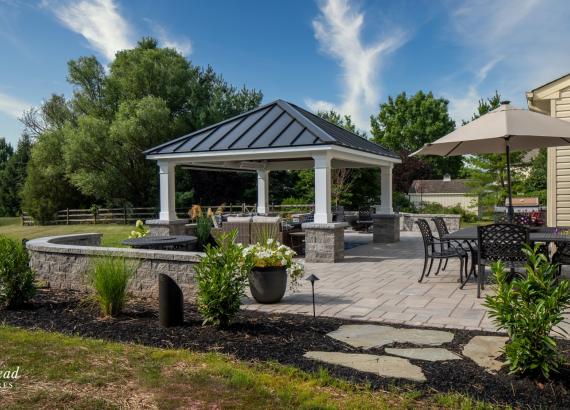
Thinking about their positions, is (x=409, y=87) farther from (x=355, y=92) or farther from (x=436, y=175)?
(x=355, y=92)

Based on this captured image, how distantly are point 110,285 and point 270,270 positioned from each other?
184cm

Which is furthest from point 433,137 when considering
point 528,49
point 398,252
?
point 398,252

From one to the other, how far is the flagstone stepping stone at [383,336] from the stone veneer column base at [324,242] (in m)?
4.82

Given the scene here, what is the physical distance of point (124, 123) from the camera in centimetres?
2583

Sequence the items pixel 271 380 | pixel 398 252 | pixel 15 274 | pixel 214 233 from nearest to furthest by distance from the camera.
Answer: pixel 271 380
pixel 15 274
pixel 398 252
pixel 214 233

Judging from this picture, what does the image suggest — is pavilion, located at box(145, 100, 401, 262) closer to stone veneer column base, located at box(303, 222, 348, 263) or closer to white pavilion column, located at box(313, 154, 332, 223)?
white pavilion column, located at box(313, 154, 332, 223)

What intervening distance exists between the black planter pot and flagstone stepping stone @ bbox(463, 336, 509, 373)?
2377 millimetres

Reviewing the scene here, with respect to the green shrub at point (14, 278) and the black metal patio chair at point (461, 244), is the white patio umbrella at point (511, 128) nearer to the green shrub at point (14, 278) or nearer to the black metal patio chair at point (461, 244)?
the black metal patio chair at point (461, 244)

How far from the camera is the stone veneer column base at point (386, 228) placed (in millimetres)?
13305

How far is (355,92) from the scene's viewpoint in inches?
748

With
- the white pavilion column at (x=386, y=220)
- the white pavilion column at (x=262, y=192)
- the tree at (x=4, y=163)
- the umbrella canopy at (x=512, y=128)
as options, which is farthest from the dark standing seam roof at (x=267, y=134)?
the tree at (x=4, y=163)

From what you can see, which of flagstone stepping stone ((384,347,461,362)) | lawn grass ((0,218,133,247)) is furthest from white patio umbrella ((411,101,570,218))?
lawn grass ((0,218,133,247))

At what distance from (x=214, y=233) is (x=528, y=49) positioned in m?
9.52

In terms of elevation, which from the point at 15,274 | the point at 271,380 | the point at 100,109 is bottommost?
the point at 271,380
